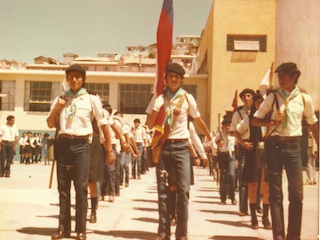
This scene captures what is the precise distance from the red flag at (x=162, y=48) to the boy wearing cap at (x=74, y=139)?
585 millimetres

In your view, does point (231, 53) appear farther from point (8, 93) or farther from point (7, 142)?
point (7, 142)

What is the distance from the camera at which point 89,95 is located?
6031 mm

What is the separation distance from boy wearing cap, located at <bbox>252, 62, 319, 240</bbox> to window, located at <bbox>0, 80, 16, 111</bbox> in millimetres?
34914

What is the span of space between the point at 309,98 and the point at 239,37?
93.9 feet

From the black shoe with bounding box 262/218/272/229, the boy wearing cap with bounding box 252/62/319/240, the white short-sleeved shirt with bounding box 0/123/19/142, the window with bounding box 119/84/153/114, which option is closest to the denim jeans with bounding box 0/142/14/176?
the white short-sleeved shirt with bounding box 0/123/19/142

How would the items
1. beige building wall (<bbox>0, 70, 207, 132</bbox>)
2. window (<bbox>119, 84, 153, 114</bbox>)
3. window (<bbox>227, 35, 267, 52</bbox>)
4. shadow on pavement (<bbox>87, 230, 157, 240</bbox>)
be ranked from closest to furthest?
shadow on pavement (<bbox>87, 230, 157, 240</bbox>) → window (<bbox>227, 35, 267, 52</bbox>) → beige building wall (<bbox>0, 70, 207, 132</bbox>) → window (<bbox>119, 84, 153, 114</bbox>)

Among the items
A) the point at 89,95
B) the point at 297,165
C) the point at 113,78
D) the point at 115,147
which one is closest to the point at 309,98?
the point at 297,165

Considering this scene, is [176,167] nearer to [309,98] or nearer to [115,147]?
[309,98]

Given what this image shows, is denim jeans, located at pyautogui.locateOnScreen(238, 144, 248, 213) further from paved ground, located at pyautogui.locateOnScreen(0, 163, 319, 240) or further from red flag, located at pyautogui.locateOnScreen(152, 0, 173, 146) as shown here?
red flag, located at pyautogui.locateOnScreen(152, 0, 173, 146)

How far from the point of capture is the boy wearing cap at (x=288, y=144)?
5562mm

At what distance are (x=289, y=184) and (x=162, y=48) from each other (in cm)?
201

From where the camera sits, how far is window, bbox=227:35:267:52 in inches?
1314

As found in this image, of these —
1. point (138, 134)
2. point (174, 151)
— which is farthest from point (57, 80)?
point (174, 151)

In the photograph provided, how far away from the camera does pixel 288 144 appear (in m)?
5.61
